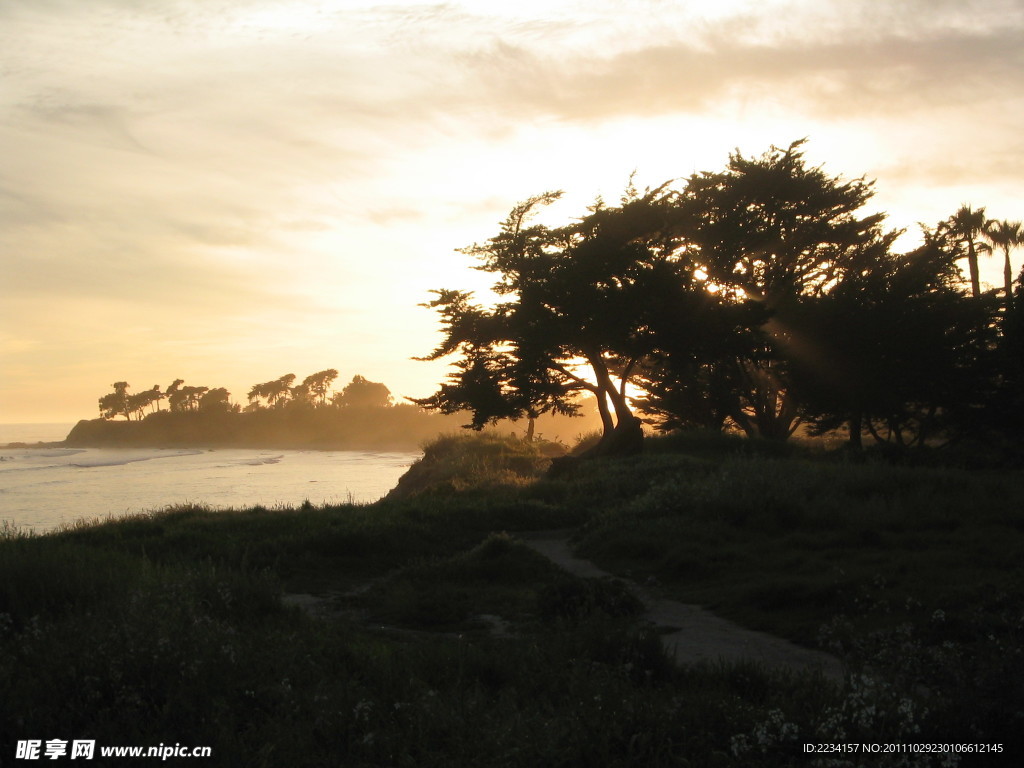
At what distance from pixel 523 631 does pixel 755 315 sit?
23.8m

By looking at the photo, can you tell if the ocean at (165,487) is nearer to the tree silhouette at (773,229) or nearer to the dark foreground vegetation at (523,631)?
the dark foreground vegetation at (523,631)

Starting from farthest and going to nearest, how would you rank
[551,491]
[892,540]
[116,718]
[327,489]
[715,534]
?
[327,489]
[551,491]
[715,534]
[892,540]
[116,718]

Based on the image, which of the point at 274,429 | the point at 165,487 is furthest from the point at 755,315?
the point at 274,429

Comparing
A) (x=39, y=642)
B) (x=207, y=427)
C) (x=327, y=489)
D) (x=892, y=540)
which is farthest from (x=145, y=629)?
(x=207, y=427)

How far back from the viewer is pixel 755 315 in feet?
98.2

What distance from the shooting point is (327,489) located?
33.1 metres

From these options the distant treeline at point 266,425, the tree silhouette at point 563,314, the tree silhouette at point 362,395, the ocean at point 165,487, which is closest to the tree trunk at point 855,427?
the tree silhouette at point 563,314

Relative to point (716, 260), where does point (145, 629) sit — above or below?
below

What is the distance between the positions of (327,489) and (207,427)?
63469 millimetres

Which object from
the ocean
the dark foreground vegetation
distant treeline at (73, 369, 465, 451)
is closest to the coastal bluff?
distant treeline at (73, 369, 465, 451)

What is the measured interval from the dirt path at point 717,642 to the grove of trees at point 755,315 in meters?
19.2

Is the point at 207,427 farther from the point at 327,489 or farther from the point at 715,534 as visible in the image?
the point at 715,534

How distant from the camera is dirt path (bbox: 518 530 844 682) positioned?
6.88 meters

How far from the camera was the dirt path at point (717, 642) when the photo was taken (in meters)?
6.88
